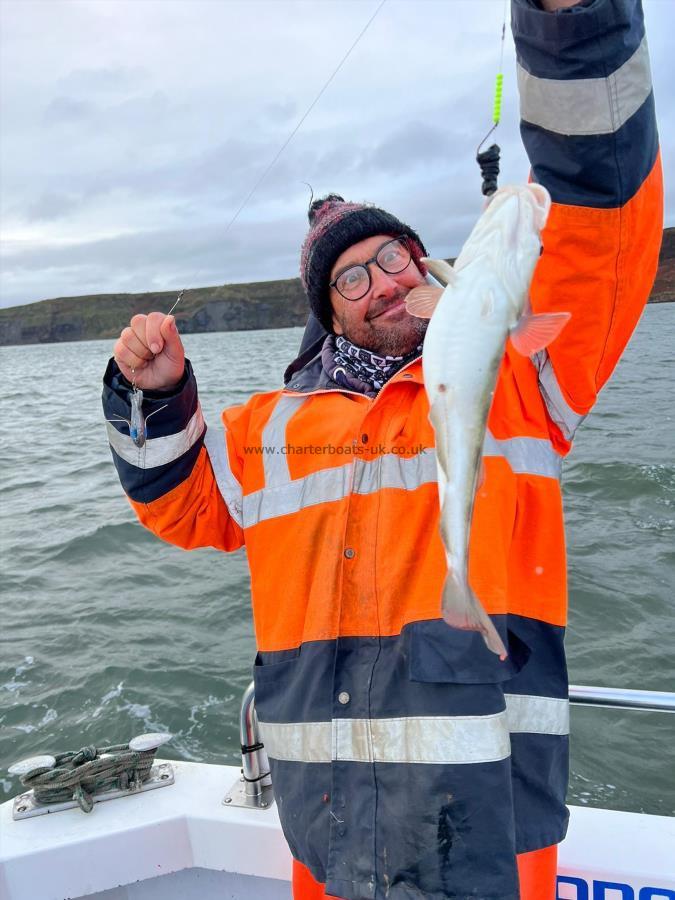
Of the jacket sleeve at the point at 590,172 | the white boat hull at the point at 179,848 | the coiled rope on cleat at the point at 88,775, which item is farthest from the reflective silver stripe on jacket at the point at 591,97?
the coiled rope on cleat at the point at 88,775

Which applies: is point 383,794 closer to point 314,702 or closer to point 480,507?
point 314,702

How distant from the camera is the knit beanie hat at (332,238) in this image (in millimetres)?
2951

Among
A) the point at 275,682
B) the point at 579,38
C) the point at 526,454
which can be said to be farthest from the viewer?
the point at 275,682

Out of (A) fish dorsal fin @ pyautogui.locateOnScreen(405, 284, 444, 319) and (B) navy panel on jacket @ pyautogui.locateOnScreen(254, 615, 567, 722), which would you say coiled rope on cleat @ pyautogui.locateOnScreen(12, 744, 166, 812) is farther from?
(A) fish dorsal fin @ pyautogui.locateOnScreen(405, 284, 444, 319)

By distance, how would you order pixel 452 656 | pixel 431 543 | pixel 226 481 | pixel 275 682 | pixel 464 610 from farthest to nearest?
pixel 226 481, pixel 275 682, pixel 431 543, pixel 452 656, pixel 464 610

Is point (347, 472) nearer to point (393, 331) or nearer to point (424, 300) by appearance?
point (393, 331)

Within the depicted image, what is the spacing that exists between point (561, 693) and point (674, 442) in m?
11.5

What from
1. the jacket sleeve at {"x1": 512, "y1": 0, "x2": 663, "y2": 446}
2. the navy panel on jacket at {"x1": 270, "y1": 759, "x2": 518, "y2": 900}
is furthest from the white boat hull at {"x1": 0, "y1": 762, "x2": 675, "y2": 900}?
the jacket sleeve at {"x1": 512, "y1": 0, "x2": 663, "y2": 446}

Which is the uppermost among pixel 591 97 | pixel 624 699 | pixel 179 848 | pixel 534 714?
pixel 591 97

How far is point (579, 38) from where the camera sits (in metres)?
1.75

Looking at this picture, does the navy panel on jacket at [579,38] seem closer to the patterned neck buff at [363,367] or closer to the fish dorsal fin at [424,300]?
the fish dorsal fin at [424,300]

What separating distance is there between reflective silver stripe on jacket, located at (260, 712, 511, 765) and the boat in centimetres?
65

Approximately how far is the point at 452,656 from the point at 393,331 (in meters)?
1.29

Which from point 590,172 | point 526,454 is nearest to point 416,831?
point 526,454
